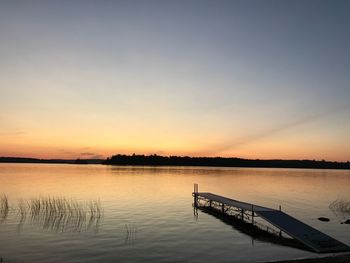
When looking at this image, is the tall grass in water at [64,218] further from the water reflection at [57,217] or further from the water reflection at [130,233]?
the water reflection at [130,233]

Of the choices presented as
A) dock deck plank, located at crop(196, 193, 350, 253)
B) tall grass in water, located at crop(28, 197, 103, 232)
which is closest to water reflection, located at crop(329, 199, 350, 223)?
dock deck plank, located at crop(196, 193, 350, 253)

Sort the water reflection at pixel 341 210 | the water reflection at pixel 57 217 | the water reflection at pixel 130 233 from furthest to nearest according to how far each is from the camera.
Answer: the water reflection at pixel 341 210 → the water reflection at pixel 57 217 → the water reflection at pixel 130 233

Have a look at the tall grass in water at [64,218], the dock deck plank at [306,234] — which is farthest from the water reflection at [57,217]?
the dock deck plank at [306,234]

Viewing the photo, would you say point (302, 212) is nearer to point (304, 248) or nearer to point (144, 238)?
point (304, 248)

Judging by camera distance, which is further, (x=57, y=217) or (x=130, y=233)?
(x=57, y=217)

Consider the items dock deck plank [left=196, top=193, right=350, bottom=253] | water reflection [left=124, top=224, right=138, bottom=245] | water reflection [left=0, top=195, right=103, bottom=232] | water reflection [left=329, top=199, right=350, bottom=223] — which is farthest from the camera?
water reflection [left=329, top=199, right=350, bottom=223]

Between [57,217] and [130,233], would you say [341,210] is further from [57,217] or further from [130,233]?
[57,217]

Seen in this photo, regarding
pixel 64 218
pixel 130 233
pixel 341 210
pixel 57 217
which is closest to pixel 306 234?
pixel 130 233

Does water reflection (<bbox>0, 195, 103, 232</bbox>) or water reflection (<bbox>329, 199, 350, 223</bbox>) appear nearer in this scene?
water reflection (<bbox>0, 195, 103, 232</bbox>)

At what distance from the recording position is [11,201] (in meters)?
42.1

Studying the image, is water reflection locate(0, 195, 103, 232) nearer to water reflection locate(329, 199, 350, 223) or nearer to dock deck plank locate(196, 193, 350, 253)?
dock deck plank locate(196, 193, 350, 253)

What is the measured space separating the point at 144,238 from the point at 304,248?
1021 centimetres

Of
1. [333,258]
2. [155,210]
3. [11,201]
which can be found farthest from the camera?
[11,201]

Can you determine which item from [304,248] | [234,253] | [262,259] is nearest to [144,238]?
[234,253]
